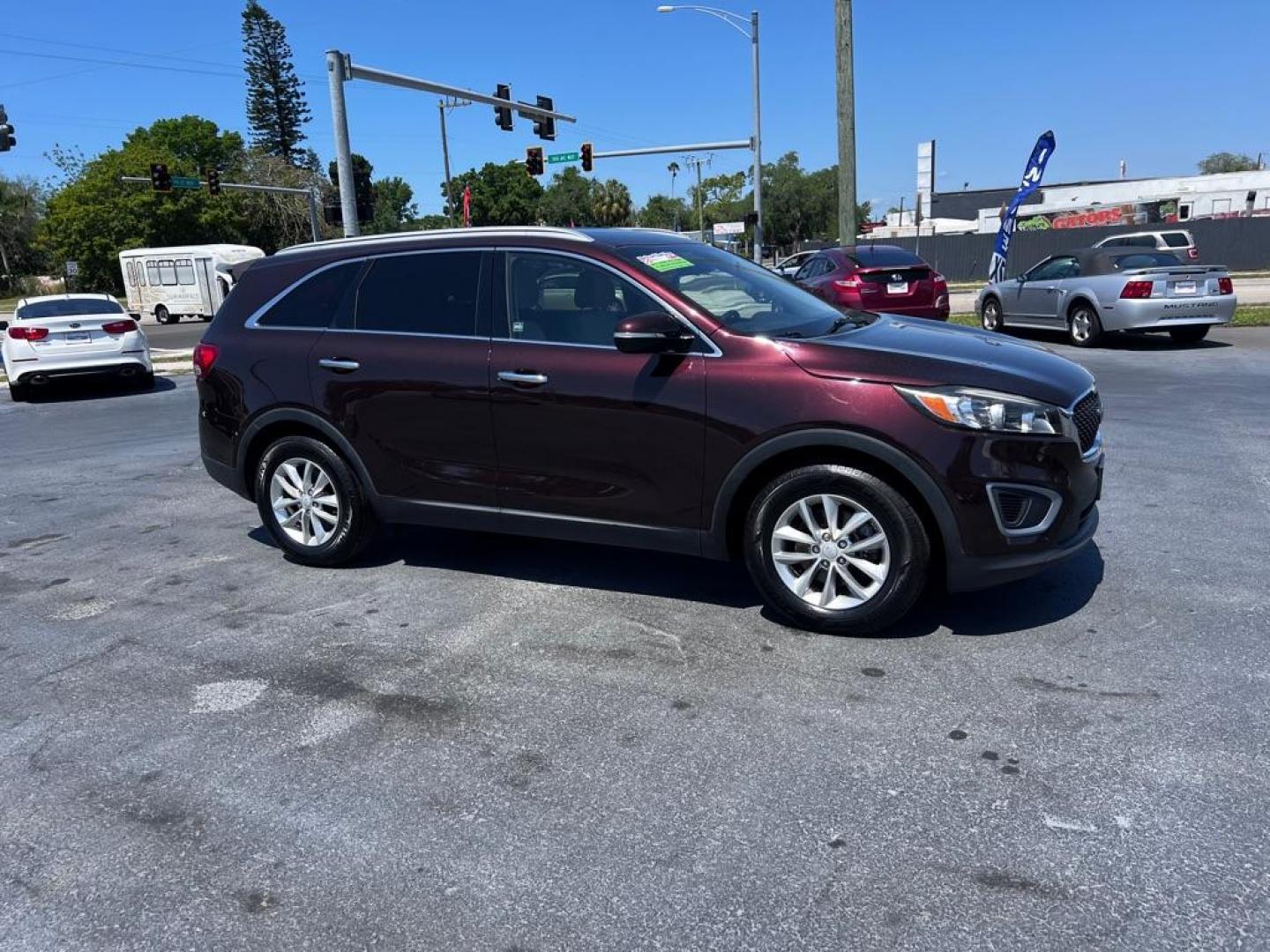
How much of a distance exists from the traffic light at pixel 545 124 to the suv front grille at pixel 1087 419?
2826cm

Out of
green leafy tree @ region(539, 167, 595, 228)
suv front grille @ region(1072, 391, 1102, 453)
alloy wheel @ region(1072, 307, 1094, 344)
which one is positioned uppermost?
green leafy tree @ region(539, 167, 595, 228)

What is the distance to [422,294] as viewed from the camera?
5164mm

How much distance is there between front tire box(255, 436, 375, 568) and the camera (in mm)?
5402

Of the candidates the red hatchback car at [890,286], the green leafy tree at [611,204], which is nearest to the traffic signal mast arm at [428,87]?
the red hatchback car at [890,286]

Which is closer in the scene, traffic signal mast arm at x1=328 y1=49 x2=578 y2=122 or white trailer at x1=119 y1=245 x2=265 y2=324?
traffic signal mast arm at x1=328 y1=49 x2=578 y2=122

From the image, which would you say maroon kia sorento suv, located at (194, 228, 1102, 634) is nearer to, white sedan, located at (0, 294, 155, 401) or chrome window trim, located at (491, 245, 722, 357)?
chrome window trim, located at (491, 245, 722, 357)

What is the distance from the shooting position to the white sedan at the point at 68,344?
46.0ft

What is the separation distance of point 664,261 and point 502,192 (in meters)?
120

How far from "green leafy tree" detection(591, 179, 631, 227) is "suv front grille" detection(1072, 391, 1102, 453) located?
107226 millimetres

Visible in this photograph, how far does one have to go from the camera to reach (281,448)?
18.2 feet

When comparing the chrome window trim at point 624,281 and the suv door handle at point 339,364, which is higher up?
the chrome window trim at point 624,281

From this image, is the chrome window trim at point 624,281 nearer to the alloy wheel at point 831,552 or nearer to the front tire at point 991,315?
the alloy wheel at point 831,552

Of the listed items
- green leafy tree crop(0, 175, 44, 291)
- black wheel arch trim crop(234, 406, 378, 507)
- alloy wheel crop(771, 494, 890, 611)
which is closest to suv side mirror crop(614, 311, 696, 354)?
alloy wheel crop(771, 494, 890, 611)

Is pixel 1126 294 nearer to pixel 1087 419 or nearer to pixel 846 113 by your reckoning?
pixel 846 113
